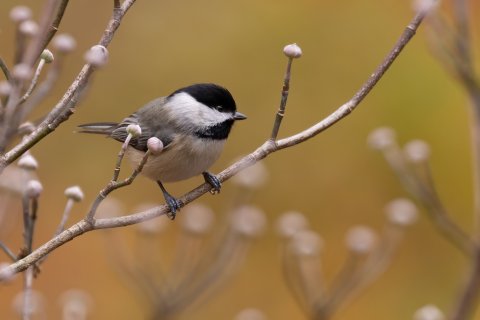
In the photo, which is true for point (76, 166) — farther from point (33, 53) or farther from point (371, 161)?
point (33, 53)

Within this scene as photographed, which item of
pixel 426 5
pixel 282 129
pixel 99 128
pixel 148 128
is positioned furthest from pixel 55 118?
pixel 282 129

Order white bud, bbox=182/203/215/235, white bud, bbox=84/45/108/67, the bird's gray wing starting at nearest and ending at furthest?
white bud, bbox=84/45/108/67 → white bud, bbox=182/203/215/235 → the bird's gray wing

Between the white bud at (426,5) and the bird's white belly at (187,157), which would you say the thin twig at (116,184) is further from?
the bird's white belly at (187,157)

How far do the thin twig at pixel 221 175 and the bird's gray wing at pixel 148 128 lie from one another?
726 mm

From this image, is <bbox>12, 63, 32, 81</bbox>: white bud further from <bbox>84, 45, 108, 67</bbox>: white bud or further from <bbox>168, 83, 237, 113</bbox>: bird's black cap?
<bbox>168, 83, 237, 113</bbox>: bird's black cap

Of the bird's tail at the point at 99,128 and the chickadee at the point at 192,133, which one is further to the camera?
the bird's tail at the point at 99,128

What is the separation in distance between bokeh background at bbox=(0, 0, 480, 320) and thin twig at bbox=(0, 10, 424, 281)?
2.01m

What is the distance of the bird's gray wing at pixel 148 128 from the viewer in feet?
10.1

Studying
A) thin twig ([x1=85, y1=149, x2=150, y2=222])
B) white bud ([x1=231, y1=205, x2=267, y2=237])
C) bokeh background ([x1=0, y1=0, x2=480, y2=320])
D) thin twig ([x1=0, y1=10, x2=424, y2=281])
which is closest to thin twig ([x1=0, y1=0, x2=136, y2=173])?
thin twig ([x1=0, y1=10, x2=424, y2=281])

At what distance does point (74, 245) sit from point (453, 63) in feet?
9.59

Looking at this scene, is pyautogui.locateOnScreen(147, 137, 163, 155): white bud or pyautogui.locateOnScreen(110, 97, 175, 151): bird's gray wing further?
pyautogui.locateOnScreen(110, 97, 175, 151): bird's gray wing

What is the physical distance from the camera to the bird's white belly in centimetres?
300

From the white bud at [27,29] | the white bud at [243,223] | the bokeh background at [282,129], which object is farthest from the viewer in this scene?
the bokeh background at [282,129]

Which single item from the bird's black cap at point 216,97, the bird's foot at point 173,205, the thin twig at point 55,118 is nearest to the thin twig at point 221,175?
the thin twig at point 55,118
